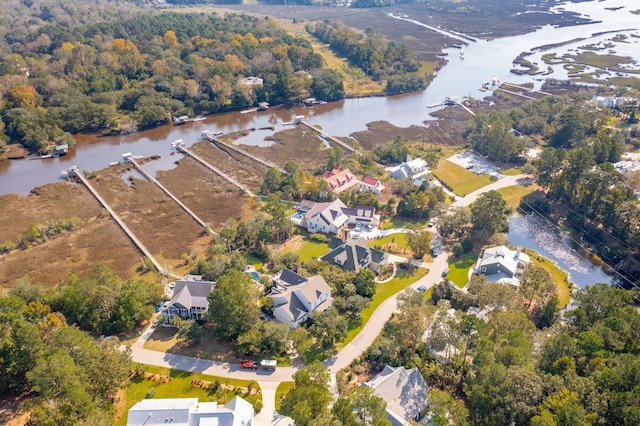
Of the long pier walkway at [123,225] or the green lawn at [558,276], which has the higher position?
the long pier walkway at [123,225]

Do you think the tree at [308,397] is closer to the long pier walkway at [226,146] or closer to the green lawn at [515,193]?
the green lawn at [515,193]

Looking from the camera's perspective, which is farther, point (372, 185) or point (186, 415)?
point (372, 185)

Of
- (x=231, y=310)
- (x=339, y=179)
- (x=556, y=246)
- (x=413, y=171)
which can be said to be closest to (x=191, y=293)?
(x=231, y=310)

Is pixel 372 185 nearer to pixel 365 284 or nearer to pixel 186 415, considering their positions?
pixel 365 284

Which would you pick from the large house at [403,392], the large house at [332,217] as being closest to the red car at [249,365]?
the large house at [403,392]

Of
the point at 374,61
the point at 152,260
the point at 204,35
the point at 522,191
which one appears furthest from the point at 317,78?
the point at 152,260

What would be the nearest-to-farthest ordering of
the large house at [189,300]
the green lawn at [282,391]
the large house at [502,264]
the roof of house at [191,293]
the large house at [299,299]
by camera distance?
the green lawn at [282,391] < the large house at [299,299] < the large house at [189,300] < the roof of house at [191,293] < the large house at [502,264]

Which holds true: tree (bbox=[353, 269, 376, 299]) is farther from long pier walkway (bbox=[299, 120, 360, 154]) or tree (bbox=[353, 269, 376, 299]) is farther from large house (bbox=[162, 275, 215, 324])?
long pier walkway (bbox=[299, 120, 360, 154])
